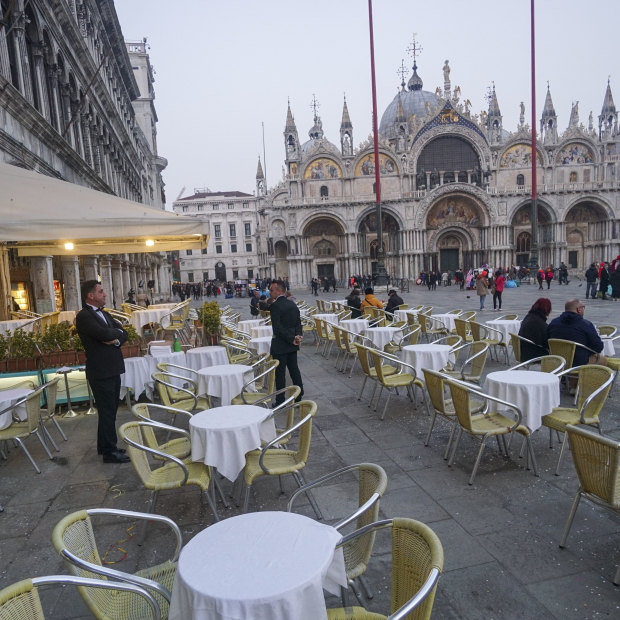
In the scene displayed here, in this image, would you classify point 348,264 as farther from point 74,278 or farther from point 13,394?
point 13,394

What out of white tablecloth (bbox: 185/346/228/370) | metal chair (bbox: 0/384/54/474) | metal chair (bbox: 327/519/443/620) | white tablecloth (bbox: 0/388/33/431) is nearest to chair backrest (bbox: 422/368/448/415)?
metal chair (bbox: 327/519/443/620)

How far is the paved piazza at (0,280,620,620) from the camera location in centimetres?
273

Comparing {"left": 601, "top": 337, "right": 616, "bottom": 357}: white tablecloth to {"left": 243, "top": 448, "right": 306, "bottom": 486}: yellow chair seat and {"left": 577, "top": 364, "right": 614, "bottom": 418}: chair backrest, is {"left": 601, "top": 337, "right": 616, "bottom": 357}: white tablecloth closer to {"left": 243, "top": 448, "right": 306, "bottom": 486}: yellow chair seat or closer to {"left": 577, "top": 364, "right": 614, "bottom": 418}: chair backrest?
{"left": 577, "top": 364, "right": 614, "bottom": 418}: chair backrest

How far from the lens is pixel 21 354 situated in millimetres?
6500

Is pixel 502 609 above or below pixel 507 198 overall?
below

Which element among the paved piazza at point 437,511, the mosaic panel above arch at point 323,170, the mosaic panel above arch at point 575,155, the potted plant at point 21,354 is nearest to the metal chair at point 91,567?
the paved piazza at point 437,511

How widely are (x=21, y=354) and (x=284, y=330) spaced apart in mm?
3776

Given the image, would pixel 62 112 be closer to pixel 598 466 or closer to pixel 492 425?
pixel 492 425

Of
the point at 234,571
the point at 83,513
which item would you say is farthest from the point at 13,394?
the point at 234,571

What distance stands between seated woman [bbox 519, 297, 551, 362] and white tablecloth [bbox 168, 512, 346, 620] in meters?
5.54

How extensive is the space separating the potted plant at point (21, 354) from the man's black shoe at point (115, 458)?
2.48 m

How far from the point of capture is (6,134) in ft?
29.5

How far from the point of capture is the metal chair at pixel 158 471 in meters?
3.26

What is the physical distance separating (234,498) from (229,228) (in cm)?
6986
